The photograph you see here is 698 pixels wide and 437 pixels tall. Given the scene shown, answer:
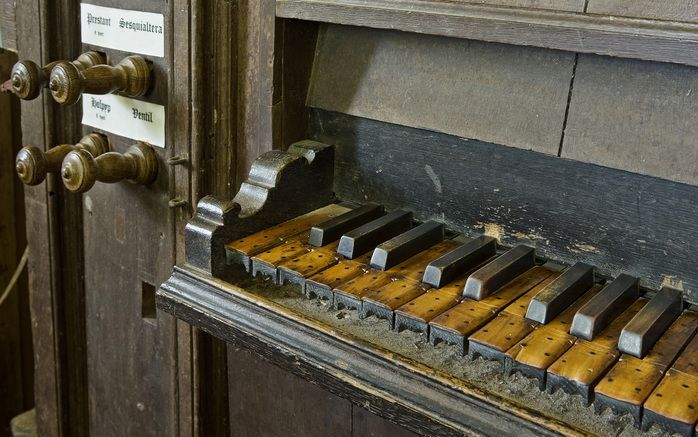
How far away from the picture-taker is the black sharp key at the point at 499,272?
112cm

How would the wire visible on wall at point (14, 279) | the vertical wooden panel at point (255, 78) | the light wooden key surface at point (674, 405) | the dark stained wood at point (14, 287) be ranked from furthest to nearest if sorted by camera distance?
the dark stained wood at point (14, 287) → the wire visible on wall at point (14, 279) → the vertical wooden panel at point (255, 78) → the light wooden key surface at point (674, 405)

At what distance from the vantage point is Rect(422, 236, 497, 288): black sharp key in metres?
1.15

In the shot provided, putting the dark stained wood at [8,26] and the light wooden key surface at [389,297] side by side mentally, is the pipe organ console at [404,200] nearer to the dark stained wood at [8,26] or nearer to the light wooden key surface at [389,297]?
the light wooden key surface at [389,297]

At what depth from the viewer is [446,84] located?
4.32 feet

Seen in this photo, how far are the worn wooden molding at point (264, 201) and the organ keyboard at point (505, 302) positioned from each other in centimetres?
2

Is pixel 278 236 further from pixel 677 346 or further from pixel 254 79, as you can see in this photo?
pixel 677 346

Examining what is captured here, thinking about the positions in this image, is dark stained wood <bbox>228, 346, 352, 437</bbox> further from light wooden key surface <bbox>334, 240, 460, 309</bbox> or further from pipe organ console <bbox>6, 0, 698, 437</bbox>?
light wooden key surface <bbox>334, 240, 460, 309</bbox>

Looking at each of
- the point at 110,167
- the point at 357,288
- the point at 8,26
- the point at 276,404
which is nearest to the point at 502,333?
the point at 357,288

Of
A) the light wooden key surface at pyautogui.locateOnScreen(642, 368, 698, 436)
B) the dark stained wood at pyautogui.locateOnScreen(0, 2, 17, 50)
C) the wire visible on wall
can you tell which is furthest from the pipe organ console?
the wire visible on wall

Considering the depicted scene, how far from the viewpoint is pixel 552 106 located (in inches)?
47.5

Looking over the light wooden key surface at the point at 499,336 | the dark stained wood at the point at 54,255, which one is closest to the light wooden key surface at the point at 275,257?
the light wooden key surface at the point at 499,336

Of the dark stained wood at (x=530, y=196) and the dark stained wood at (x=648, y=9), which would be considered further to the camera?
the dark stained wood at (x=530, y=196)

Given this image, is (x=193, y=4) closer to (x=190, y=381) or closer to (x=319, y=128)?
(x=319, y=128)

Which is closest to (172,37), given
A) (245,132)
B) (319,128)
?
(245,132)
